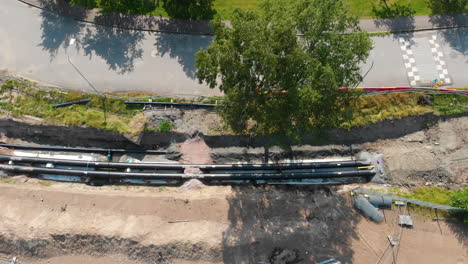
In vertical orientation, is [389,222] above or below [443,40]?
below

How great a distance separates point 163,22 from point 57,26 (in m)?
9.73

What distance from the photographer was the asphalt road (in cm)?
2878

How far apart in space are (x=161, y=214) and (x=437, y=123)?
24547 mm

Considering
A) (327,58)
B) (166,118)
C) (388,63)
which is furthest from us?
(388,63)

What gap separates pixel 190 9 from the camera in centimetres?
2962

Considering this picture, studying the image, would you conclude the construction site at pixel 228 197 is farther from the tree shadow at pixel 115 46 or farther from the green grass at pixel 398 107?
the tree shadow at pixel 115 46

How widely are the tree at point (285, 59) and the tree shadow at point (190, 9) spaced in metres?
11.0

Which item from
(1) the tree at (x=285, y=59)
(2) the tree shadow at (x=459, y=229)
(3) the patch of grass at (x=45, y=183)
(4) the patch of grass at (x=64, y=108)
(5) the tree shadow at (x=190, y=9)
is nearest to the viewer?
(1) the tree at (x=285, y=59)

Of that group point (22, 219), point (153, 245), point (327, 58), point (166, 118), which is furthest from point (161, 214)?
point (327, 58)

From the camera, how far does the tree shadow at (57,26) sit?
29484mm

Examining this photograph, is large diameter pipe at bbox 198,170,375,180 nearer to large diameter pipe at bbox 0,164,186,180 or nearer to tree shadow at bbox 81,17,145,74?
large diameter pipe at bbox 0,164,186,180

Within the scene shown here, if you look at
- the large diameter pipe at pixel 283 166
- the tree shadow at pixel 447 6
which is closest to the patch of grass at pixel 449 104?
the large diameter pipe at pixel 283 166

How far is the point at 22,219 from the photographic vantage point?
24234 mm

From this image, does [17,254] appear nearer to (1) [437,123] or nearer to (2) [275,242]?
(2) [275,242]
